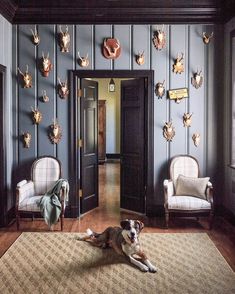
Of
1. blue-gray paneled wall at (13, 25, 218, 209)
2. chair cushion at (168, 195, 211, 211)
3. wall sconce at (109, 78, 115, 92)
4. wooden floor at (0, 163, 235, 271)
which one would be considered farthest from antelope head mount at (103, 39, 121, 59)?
wall sconce at (109, 78, 115, 92)

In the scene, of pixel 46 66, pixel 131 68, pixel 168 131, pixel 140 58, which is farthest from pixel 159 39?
pixel 46 66

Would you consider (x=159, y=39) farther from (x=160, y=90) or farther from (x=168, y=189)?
(x=168, y=189)

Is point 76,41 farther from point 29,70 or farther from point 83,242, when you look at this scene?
point 83,242

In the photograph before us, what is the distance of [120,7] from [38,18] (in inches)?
45.6

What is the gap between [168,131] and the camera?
19.0 feet

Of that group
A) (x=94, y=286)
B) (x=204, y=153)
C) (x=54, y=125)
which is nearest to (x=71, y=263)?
(x=94, y=286)

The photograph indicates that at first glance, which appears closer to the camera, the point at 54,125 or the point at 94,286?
the point at 94,286

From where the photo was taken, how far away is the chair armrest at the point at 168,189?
524cm

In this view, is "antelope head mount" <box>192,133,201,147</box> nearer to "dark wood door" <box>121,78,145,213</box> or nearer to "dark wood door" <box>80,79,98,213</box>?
"dark wood door" <box>121,78,145,213</box>

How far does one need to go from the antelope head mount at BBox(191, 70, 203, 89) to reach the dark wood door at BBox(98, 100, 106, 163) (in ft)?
21.9

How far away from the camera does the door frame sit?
5.76 m

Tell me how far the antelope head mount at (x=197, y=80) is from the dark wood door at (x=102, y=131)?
21.9ft

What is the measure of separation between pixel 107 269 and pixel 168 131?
2536mm

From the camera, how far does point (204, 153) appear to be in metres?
5.87
